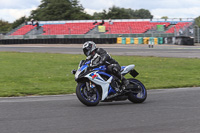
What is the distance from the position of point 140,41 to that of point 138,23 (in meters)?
9.46

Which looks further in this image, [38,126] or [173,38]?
[173,38]

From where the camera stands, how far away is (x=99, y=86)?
7.71 m

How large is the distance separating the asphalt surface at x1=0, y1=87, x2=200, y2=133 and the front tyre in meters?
0.14

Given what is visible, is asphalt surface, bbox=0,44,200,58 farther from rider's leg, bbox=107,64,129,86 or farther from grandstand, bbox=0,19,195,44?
rider's leg, bbox=107,64,129,86

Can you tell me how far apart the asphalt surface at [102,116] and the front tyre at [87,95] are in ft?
0.44

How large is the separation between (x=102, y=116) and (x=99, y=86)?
128cm

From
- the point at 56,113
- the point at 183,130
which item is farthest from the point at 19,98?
the point at 183,130

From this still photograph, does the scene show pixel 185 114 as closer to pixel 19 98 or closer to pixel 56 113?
pixel 56 113

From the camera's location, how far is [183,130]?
540cm

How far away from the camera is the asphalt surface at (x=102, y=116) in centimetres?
548

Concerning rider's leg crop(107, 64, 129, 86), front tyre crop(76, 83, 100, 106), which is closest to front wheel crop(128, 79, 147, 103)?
rider's leg crop(107, 64, 129, 86)

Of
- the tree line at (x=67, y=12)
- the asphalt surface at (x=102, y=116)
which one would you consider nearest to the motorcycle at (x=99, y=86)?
the asphalt surface at (x=102, y=116)

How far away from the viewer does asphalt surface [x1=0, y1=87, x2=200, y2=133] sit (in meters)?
5.48

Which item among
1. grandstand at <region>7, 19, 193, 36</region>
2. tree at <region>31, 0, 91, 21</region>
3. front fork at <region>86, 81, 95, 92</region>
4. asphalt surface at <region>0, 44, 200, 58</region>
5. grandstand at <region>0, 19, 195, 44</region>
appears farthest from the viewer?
tree at <region>31, 0, 91, 21</region>
